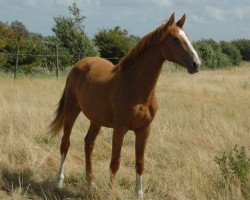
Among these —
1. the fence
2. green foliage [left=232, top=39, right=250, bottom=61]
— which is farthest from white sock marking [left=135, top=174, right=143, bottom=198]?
green foliage [left=232, top=39, right=250, bottom=61]

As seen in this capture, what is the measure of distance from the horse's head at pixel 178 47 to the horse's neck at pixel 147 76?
0.12 meters

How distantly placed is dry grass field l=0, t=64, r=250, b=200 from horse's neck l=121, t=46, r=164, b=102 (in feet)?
3.46

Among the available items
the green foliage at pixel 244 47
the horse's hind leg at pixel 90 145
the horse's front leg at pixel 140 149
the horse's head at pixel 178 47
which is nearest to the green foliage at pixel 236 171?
the horse's front leg at pixel 140 149

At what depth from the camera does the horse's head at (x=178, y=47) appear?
392 cm

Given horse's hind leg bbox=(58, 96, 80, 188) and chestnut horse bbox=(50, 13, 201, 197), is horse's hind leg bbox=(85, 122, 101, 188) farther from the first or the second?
horse's hind leg bbox=(58, 96, 80, 188)

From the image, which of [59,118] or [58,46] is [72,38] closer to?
[58,46]

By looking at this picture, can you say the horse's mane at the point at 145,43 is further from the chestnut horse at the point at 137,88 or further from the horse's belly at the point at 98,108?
the horse's belly at the point at 98,108

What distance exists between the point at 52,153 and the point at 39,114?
2586 millimetres

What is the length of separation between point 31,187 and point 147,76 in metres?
1.92

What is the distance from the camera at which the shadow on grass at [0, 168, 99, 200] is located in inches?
185

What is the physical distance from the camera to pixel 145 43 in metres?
4.41

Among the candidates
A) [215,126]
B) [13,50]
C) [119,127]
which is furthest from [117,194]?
[13,50]

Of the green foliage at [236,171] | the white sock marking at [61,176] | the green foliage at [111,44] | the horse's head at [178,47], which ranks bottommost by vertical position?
the white sock marking at [61,176]

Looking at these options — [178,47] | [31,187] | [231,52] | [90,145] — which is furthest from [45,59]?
[231,52]
